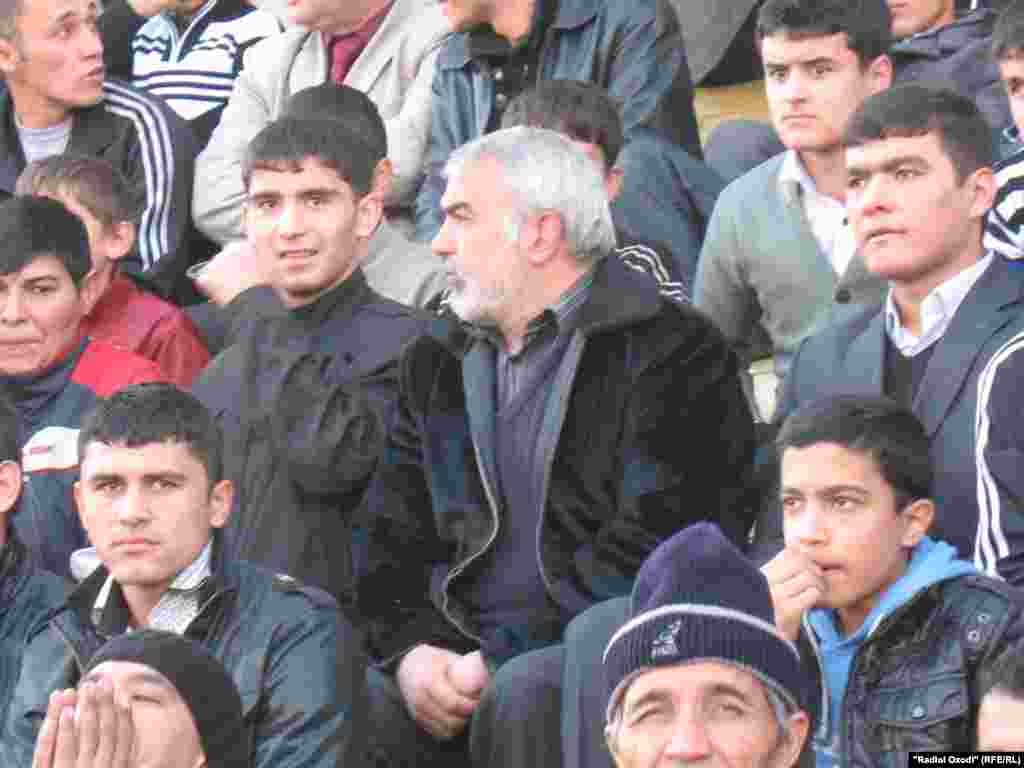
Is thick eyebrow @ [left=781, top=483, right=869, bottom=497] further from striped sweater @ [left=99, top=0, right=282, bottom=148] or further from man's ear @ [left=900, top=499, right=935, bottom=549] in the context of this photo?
striped sweater @ [left=99, top=0, right=282, bottom=148]

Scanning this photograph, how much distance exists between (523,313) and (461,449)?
1.06 ft

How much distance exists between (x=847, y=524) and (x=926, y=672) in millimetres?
381

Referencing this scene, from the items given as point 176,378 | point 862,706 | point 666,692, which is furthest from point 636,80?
point 666,692

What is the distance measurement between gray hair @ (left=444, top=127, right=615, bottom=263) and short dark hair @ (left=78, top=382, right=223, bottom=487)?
0.82 metres

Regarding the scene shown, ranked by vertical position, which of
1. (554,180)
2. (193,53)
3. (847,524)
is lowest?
(847,524)

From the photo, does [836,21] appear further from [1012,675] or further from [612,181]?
[1012,675]

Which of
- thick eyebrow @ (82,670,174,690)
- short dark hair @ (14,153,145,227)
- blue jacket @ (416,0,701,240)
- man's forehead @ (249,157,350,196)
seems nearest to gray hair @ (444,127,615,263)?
man's forehead @ (249,157,350,196)

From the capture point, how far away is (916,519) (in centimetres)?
543

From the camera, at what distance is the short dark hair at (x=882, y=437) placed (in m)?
5.45

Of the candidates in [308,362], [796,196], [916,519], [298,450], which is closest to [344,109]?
[308,362]

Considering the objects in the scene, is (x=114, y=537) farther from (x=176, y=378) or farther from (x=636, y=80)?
(x=636, y=80)

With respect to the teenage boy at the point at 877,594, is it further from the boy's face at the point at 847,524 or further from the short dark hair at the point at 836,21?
the short dark hair at the point at 836,21

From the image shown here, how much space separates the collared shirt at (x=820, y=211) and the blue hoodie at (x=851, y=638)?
5.40 ft

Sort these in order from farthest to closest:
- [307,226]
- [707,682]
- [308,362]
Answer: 1. [307,226]
2. [308,362]
3. [707,682]
